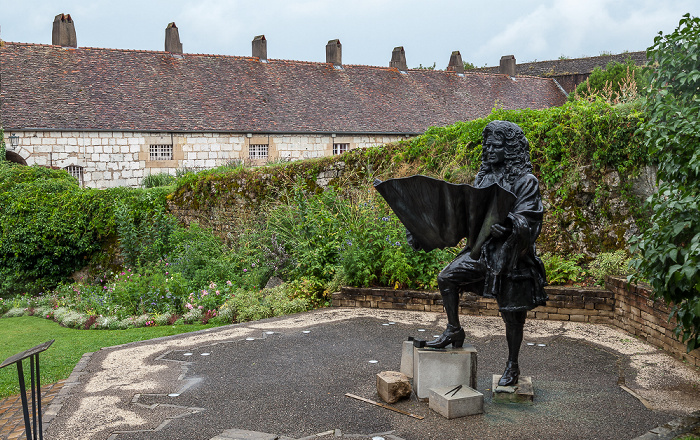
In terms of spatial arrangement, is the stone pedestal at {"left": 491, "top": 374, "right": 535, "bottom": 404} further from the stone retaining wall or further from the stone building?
the stone building

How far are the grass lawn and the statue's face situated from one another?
5031mm

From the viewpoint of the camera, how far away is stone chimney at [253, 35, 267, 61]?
90.2ft

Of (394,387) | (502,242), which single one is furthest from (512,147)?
(394,387)

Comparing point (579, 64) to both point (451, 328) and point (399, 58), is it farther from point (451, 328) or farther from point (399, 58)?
point (451, 328)

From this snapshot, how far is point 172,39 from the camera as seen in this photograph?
84.7ft

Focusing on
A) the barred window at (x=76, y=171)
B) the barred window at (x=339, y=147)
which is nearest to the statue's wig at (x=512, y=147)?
the barred window at (x=339, y=147)

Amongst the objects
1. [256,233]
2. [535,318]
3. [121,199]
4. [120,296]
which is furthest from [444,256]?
[121,199]

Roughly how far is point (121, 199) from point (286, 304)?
7.88 metres

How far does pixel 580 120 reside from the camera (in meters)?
9.36

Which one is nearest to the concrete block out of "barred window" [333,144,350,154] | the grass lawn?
the grass lawn

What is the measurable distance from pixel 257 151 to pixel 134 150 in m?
4.56

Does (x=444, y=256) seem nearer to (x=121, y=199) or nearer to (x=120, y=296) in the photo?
(x=120, y=296)

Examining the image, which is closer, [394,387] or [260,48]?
[394,387]

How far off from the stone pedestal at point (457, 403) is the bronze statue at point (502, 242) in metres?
0.40
